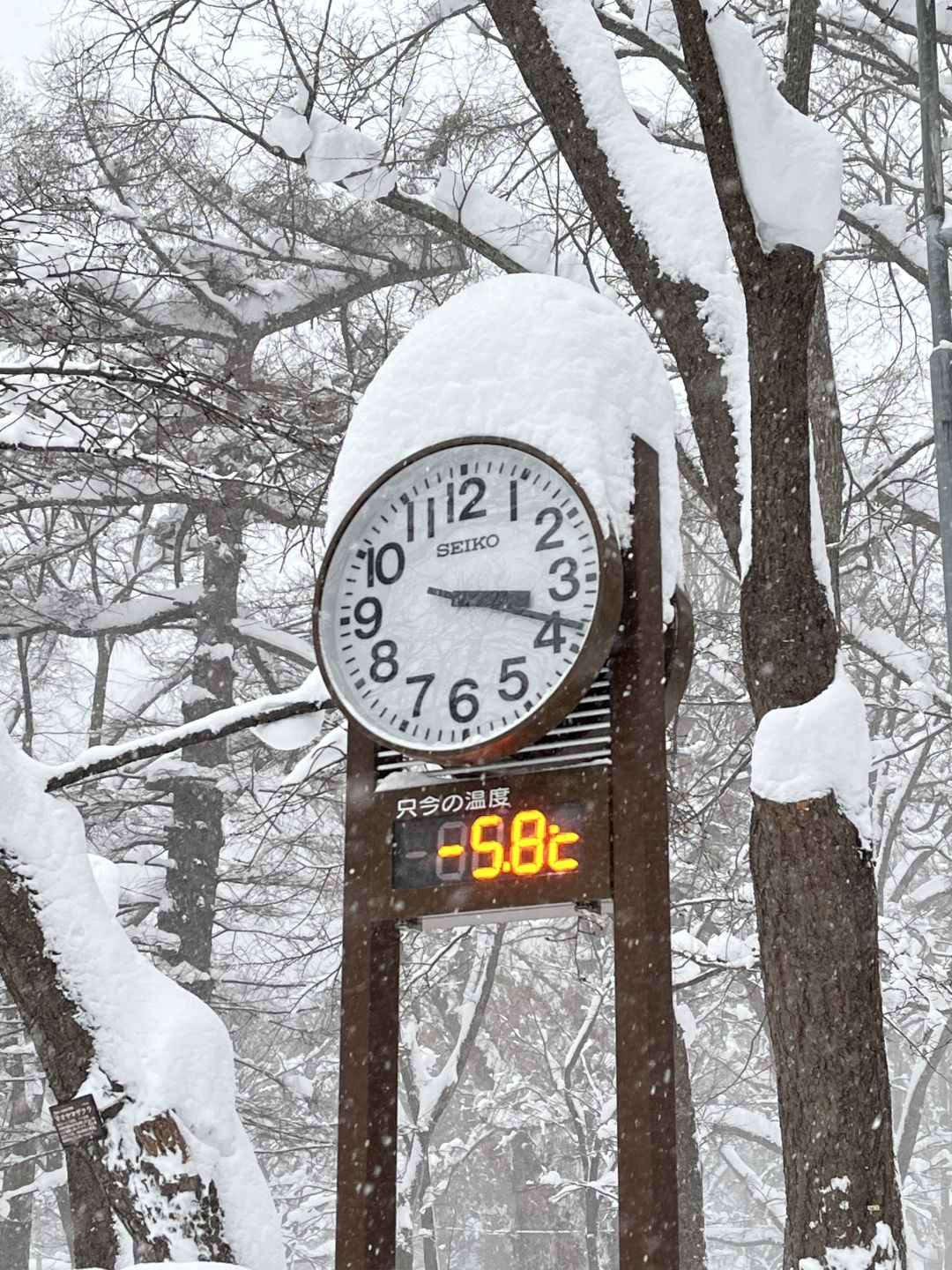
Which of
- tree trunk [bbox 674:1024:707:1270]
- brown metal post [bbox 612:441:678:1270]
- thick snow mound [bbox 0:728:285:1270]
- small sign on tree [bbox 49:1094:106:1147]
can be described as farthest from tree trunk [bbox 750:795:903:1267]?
tree trunk [bbox 674:1024:707:1270]

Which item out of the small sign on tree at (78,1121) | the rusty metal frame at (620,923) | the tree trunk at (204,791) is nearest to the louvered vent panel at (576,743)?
the rusty metal frame at (620,923)

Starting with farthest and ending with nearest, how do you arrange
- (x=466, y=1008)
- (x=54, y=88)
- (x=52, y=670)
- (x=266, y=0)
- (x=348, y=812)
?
(x=52, y=670)
(x=466, y=1008)
(x=54, y=88)
(x=266, y=0)
(x=348, y=812)

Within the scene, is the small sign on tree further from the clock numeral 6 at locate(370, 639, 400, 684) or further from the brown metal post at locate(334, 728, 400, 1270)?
the clock numeral 6 at locate(370, 639, 400, 684)

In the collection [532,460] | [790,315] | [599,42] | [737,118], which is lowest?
[532,460]

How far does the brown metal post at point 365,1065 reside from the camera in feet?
9.84

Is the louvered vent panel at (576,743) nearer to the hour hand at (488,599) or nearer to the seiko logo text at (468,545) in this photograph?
the hour hand at (488,599)

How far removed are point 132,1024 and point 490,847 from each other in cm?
235

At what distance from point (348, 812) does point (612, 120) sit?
3.46 m

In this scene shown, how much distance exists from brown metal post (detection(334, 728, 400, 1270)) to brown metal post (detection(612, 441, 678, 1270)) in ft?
1.83

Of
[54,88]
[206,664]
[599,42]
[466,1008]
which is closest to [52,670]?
[206,664]

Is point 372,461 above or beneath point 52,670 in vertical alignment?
beneath

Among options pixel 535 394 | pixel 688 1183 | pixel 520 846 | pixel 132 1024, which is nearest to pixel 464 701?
pixel 520 846

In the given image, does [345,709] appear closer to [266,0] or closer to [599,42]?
[599,42]

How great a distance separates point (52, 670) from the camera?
17.4m
